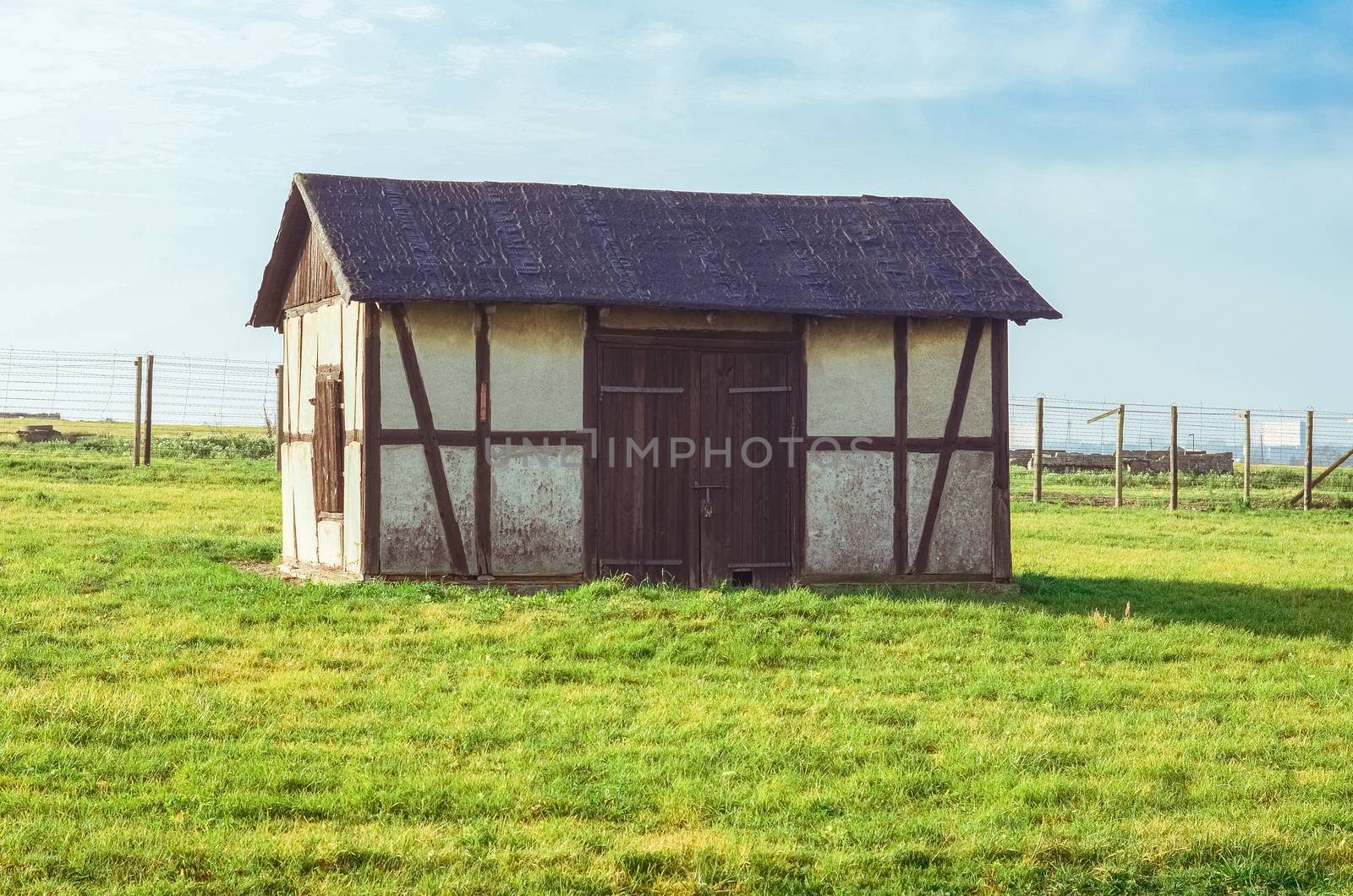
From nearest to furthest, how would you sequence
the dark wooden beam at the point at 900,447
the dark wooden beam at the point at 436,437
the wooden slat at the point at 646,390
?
the dark wooden beam at the point at 436,437 → the wooden slat at the point at 646,390 → the dark wooden beam at the point at 900,447

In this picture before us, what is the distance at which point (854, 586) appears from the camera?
1515 cm

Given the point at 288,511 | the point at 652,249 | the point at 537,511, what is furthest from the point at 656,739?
the point at 288,511

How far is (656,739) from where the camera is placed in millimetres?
8445

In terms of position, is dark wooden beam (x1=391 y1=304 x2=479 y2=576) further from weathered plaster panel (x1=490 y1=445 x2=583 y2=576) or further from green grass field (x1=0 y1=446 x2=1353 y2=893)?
green grass field (x1=0 y1=446 x2=1353 y2=893)

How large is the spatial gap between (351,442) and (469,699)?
5818mm

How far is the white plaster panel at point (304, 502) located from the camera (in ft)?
52.1

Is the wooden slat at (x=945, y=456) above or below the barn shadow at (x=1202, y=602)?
above

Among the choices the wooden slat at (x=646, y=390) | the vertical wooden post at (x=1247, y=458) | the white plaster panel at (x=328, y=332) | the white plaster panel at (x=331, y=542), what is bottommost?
the white plaster panel at (x=331, y=542)

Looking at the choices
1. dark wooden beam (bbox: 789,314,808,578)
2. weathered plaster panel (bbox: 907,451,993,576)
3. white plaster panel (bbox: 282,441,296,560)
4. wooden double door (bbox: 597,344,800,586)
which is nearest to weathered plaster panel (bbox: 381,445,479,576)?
wooden double door (bbox: 597,344,800,586)

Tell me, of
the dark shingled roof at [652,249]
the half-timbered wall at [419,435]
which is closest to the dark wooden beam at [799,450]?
the dark shingled roof at [652,249]

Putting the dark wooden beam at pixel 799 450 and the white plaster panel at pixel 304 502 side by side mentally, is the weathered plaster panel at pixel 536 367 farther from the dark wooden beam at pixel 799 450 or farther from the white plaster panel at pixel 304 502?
the white plaster panel at pixel 304 502

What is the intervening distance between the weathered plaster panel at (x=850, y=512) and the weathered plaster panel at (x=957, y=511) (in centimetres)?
27

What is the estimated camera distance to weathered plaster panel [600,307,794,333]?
14.7 meters

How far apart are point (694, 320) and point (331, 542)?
4.58m
